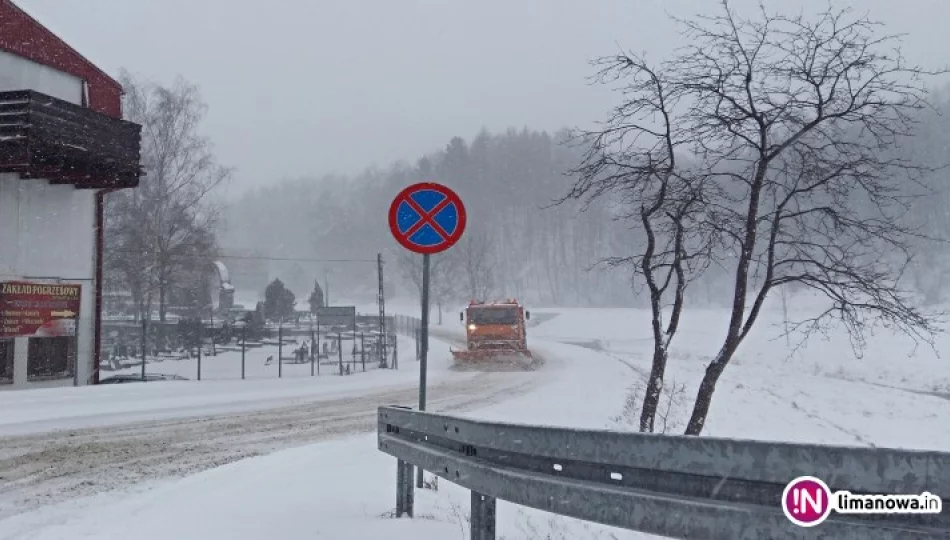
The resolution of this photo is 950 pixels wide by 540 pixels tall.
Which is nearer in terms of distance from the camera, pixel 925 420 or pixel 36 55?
pixel 36 55

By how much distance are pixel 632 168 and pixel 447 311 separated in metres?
72.1

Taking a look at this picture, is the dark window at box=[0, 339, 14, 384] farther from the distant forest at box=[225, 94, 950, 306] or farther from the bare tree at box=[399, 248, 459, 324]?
the distant forest at box=[225, 94, 950, 306]

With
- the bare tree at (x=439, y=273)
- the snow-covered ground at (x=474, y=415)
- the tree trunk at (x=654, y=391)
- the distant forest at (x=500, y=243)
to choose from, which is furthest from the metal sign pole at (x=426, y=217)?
the distant forest at (x=500, y=243)

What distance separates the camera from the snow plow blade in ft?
97.5

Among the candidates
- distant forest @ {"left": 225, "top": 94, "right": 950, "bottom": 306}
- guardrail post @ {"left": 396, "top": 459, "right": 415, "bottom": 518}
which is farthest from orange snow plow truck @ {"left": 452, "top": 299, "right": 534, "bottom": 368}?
distant forest @ {"left": 225, "top": 94, "right": 950, "bottom": 306}

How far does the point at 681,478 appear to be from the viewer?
137 inches

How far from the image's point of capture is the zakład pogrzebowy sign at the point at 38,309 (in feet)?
62.5

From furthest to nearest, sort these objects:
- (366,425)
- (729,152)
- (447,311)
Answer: (447,311) < (366,425) < (729,152)

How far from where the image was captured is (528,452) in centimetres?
432

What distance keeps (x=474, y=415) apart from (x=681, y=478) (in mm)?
12066

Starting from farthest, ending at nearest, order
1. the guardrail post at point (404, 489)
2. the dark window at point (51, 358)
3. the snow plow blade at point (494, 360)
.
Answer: the snow plow blade at point (494, 360), the dark window at point (51, 358), the guardrail post at point (404, 489)

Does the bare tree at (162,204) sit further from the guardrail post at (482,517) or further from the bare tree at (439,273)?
the guardrail post at (482,517)

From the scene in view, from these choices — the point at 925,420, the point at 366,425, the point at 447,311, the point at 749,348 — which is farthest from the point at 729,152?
the point at 447,311

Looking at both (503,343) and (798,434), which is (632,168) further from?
(503,343)
